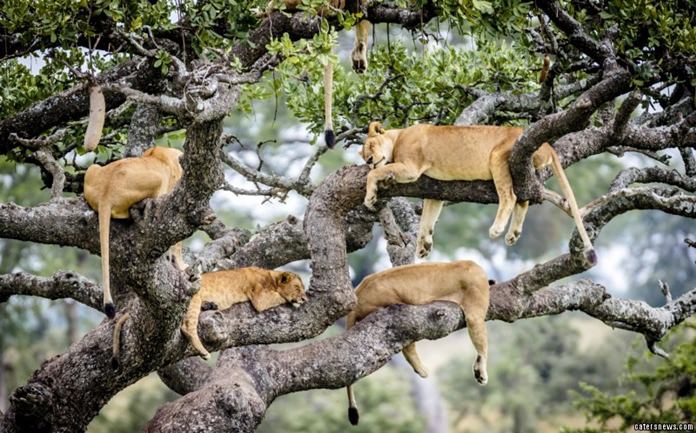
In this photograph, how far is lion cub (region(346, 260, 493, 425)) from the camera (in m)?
7.94

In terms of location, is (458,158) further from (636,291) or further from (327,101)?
(636,291)

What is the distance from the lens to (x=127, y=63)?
8.59 m

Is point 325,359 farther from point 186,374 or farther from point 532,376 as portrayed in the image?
point 532,376

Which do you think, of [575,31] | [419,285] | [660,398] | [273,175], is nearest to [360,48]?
[273,175]

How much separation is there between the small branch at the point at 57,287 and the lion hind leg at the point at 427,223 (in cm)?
238

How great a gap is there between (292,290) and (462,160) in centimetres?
142

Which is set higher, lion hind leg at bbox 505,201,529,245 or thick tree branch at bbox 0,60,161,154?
thick tree branch at bbox 0,60,161,154

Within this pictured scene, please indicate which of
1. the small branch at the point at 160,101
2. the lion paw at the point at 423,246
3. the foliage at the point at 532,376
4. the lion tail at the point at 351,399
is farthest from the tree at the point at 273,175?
the foliage at the point at 532,376

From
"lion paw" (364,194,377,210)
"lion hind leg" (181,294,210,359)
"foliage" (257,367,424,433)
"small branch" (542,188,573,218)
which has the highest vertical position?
"lion paw" (364,194,377,210)

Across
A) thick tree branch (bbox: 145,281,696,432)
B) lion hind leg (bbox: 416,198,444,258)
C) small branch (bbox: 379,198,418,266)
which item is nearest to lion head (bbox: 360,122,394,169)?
small branch (bbox: 379,198,418,266)

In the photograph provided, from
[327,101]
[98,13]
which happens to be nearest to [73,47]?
[98,13]

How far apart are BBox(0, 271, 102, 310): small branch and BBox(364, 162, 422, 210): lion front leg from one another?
2.09m

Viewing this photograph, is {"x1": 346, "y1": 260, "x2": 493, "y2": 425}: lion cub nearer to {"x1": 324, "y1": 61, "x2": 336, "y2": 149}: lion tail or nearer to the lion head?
the lion head

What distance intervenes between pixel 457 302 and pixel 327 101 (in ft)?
5.54
